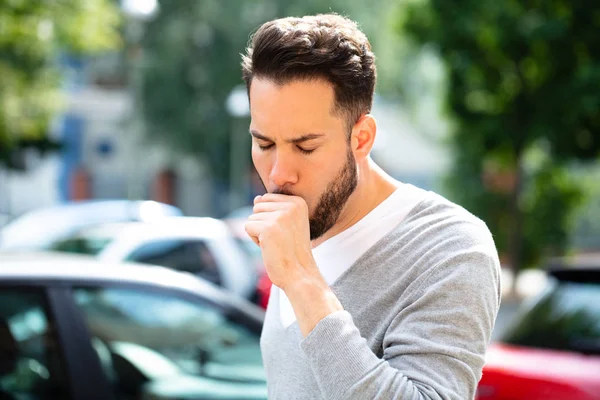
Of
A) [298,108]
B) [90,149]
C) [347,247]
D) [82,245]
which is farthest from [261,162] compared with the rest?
[90,149]

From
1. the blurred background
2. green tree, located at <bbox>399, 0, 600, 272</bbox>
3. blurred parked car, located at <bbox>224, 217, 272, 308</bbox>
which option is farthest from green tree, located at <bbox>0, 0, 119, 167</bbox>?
blurred parked car, located at <bbox>224, 217, 272, 308</bbox>

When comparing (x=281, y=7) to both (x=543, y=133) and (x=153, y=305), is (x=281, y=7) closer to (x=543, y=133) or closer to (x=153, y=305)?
(x=543, y=133)

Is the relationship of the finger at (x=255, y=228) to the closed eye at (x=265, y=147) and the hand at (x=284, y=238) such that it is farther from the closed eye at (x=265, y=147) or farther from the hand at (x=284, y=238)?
the closed eye at (x=265, y=147)

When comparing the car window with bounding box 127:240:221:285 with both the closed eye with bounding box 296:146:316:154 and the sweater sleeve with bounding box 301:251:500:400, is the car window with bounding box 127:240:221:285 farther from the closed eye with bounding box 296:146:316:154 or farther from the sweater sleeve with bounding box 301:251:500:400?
the sweater sleeve with bounding box 301:251:500:400

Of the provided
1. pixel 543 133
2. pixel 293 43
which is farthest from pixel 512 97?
pixel 293 43

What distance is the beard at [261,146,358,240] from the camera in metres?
1.74

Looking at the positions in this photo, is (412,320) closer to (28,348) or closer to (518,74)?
(28,348)

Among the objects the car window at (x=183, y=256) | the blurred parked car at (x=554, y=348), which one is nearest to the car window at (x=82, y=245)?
the car window at (x=183, y=256)

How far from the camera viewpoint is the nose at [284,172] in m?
1.71

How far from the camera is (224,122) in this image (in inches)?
1194

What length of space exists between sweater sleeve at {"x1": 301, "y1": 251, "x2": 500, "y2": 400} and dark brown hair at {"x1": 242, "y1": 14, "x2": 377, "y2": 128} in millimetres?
376

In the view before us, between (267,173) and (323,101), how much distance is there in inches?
7.1

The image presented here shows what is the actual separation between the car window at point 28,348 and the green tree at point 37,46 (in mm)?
13707

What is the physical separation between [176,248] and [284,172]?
7.18 m
